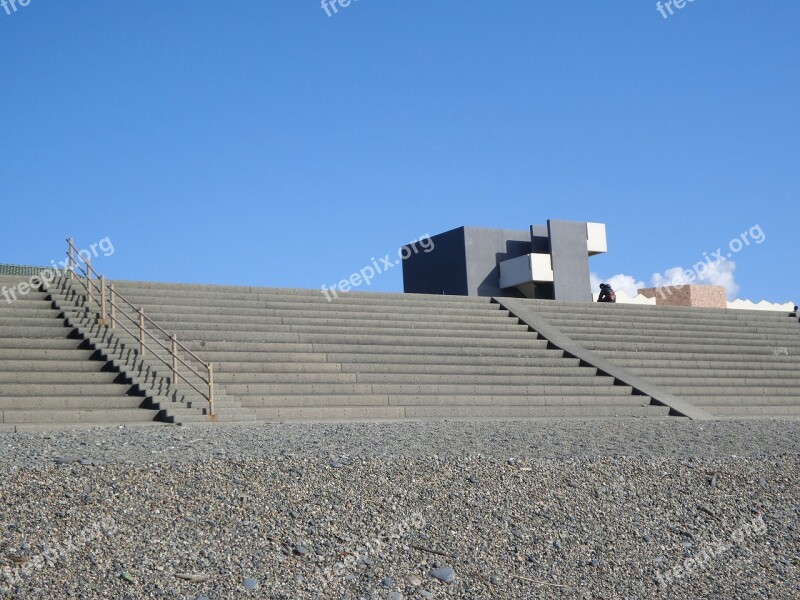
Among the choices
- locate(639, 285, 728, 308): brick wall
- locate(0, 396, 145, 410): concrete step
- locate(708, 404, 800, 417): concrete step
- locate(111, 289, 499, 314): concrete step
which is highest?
locate(639, 285, 728, 308): brick wall

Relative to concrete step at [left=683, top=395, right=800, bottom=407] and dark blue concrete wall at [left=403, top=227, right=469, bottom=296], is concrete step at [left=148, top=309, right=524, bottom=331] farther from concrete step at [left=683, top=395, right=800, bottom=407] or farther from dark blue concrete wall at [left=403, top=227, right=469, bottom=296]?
dark blue concrete wall at [left=403, top=227, right=469, bottom=296]

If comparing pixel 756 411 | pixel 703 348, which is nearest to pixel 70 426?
pixel 756 411

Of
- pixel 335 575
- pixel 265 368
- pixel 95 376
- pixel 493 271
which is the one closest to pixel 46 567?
pixel 335 575

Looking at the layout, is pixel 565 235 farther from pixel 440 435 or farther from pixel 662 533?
pixel 662 533

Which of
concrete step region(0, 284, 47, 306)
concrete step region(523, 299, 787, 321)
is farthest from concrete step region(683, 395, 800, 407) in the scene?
concrete step region(0, 284, 47, 306)

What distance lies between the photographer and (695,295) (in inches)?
1555

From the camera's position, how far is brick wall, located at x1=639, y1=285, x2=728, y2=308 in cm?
3938

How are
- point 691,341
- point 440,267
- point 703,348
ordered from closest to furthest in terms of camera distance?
point 703,348 → point 691,341 → point 440,267

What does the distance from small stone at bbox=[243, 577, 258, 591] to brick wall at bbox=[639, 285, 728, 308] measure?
3569 cm

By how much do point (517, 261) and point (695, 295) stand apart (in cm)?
1008

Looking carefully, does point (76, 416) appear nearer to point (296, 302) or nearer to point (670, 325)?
point (296, 302)

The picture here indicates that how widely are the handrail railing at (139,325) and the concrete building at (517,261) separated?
1959 cm

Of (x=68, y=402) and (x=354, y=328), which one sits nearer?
(x=68, y=402)

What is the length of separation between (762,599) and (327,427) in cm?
503
